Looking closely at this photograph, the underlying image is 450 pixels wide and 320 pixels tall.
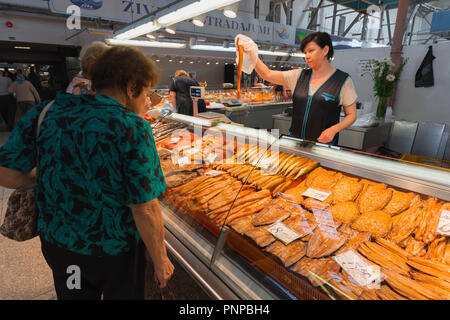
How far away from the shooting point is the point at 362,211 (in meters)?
1.48

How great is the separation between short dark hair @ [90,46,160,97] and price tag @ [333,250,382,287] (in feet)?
4.07

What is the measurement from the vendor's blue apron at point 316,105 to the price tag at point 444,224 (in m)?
1.42

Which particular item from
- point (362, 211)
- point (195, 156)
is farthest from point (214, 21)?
point (362, 211)

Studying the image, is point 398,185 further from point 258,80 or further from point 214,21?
point 258,80

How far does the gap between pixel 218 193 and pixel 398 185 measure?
1.11 meters

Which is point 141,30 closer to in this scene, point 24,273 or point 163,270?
point 24,273

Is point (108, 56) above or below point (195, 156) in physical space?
above

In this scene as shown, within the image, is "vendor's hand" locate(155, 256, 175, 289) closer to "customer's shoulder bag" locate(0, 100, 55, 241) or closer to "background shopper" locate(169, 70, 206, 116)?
"customer's shoulder bag" locate(0, 100, 55, 241)

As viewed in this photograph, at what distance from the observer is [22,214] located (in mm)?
1293

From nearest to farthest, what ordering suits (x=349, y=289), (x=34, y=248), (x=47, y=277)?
(x=349, y=289) → (x=47, y=277) → (x=34, y=248)

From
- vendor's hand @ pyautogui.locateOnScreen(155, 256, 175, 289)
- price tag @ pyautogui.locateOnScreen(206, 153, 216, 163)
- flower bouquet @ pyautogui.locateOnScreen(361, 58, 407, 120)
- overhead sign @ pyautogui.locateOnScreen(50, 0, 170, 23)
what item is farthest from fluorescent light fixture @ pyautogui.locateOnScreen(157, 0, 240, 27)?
flower bouquet @ pyautogui.locateOnScreen(361, 58, 407, 120)

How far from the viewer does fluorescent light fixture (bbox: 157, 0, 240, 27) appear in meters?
2.42

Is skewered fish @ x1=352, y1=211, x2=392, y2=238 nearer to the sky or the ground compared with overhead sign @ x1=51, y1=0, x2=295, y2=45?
nearer to the ground

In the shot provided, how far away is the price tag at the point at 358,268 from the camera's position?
1095 millimetres
